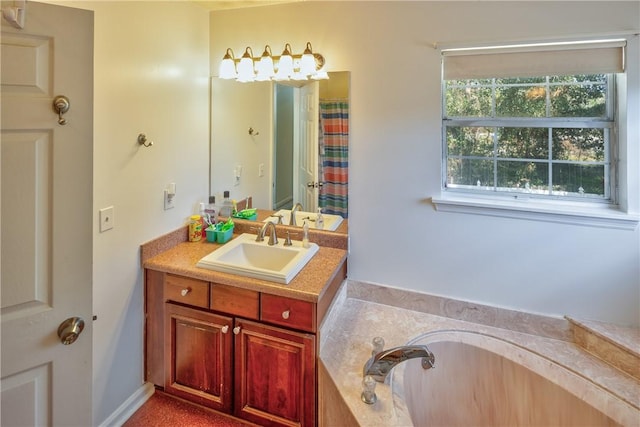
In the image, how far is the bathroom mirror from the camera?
2066 millimetres

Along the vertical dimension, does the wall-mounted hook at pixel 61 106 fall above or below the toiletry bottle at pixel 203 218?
above

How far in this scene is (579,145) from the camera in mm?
1734

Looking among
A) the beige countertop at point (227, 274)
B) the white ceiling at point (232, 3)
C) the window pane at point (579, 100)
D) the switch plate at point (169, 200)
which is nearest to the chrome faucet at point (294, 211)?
the beige countertop at point (227, 274)

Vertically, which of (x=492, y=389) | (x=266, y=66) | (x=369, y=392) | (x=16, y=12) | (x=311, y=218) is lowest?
(x=492, y=389)

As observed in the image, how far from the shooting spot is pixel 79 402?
1.11 metres

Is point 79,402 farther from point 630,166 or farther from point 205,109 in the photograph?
point 630,166

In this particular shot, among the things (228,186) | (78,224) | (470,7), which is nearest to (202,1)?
(228,186)

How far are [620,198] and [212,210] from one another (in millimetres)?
2308

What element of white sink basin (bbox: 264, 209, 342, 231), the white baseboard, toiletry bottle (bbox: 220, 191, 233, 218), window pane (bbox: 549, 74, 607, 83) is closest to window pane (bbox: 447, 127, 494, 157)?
window pane (bbox: 549, 74, 607, 83)

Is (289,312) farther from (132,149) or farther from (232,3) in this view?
(232,3)

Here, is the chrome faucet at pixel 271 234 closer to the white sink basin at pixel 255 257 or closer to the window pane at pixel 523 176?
the white sink basin at pixel 255 257

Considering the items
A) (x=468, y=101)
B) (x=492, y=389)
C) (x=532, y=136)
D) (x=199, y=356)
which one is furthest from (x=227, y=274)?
(x=532, y=136)

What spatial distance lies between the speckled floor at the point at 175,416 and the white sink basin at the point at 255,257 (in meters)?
0.82

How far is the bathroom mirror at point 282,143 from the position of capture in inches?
81.4
